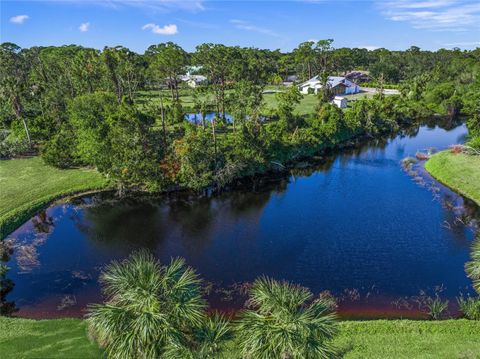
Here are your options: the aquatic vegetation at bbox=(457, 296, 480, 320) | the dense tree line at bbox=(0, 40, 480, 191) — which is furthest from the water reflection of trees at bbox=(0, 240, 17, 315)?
the aquatic vegetation at bbox=(457, 296, 480, 320)

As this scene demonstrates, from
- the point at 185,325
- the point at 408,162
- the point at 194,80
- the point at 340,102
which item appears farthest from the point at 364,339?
the point at 194,80

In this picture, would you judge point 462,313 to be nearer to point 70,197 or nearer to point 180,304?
point 180,304

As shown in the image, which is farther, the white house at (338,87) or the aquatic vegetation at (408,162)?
the white house at (338,87)

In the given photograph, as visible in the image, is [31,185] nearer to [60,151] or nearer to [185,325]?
[60,151]

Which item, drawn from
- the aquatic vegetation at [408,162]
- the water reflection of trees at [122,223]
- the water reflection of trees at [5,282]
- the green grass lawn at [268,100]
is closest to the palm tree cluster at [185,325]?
the water reflection of trees at [5,282]

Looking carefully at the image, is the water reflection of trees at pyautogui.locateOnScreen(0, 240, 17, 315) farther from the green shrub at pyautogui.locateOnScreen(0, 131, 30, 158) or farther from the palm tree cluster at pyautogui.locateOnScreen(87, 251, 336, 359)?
the green shrub at pyautogui.locateOnScreen(0, 131, 30, 158)

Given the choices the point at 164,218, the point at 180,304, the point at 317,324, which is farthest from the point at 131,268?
the point at 164,218

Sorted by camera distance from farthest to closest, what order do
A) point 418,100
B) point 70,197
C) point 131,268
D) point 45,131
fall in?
point 418,100 < point 45,131 < point 70,197 < point 131,268

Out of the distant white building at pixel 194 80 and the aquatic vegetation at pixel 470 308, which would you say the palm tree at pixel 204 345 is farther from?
the distant white building at pixel 194 80
